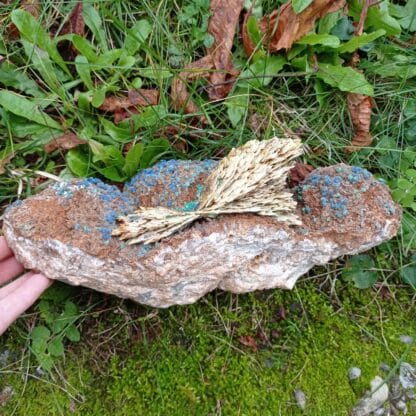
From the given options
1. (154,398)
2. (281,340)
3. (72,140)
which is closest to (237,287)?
(281,340)

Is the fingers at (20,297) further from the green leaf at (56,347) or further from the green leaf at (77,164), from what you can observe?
the green leaf at (77,164)

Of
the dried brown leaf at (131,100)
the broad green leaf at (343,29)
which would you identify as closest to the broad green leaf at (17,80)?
the dried brown leaf at (131,100)

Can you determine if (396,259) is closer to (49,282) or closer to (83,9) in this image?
(49,282)

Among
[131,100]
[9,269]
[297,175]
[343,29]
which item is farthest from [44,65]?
[343,29]

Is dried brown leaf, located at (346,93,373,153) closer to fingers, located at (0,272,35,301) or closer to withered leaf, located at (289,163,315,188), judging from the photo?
withered leaf, located at (289,163,315,188)

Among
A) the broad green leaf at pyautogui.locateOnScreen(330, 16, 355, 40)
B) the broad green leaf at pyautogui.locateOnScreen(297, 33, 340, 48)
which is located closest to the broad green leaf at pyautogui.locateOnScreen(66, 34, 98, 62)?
the broad green leaf at pyautogui.locateOnScreen(297, 33, 340, 48)

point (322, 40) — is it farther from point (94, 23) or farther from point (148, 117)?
point (94, 23)
